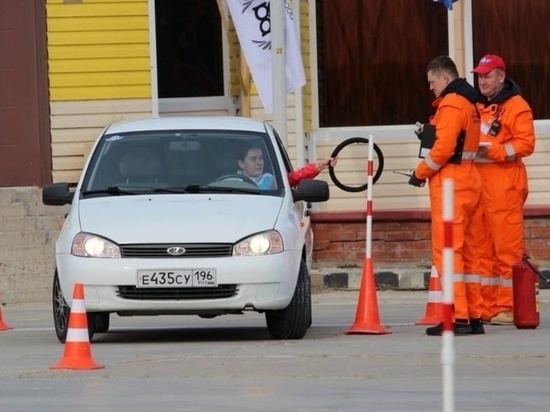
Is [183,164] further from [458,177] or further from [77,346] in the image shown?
[77,346]

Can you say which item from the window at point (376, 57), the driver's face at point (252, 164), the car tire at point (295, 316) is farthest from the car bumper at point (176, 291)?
the window at point (376, 57)

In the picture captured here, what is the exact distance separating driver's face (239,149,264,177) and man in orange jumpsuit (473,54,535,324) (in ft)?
5.46

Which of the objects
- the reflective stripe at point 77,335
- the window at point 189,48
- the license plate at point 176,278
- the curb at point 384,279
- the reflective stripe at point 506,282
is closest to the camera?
the reflective stripe at point 77,335

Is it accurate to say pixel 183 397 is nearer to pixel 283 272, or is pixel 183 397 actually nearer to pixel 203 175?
pixel 283 272

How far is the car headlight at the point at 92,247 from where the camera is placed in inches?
525

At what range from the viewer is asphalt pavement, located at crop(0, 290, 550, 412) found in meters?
10.4

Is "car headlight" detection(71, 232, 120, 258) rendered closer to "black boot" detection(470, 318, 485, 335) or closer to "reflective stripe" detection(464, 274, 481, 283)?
"reflective stripe" detection(464, 274, 481, 283)

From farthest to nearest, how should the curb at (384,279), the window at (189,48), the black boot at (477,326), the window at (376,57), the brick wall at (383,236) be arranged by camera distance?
1. the window at (189,48)
2. the window at (376,57)
3. the brick wall at (383,236)
4. the curb at (384,279)
5. the black boot at (477,326)

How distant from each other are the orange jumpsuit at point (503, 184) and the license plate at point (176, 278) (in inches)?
97.6

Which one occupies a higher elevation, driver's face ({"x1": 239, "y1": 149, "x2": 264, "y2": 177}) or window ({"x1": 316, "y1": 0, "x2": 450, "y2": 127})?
window ({"x1": 316, "y1": 0, "x2": 450, "y2": 127})

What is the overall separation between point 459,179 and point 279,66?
550cm

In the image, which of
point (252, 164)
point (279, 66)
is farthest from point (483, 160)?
point (279, 66)

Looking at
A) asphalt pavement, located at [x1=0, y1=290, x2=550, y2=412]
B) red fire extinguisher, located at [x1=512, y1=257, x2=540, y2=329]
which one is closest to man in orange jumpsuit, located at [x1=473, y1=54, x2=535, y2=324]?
red fire extinguisher, located at [x1=512, y1=257, x2=540, y2=329]

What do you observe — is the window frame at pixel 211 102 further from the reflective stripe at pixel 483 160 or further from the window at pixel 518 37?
the reflective stripe at pixel 483 160
